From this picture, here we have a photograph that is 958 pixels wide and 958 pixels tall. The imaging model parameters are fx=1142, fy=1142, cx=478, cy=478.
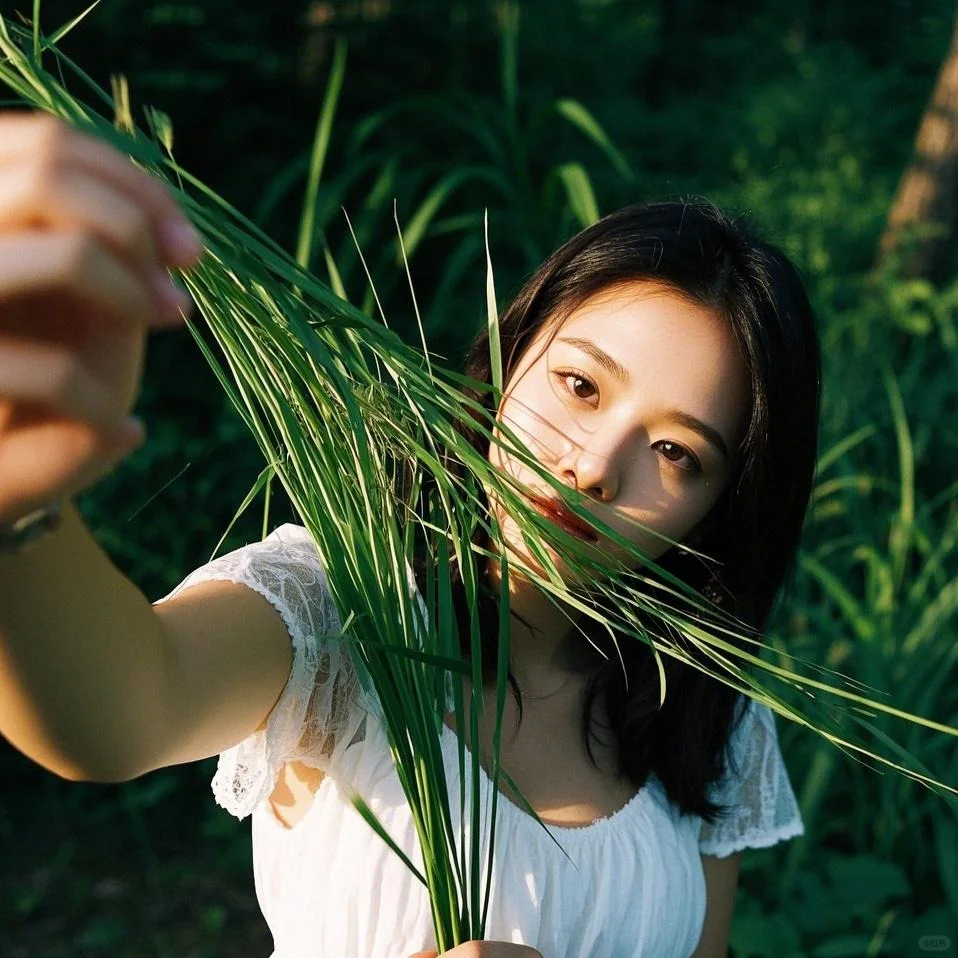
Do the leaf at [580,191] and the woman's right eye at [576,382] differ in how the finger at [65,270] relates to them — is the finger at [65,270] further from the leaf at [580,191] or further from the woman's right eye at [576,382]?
the leaf at [580,191]

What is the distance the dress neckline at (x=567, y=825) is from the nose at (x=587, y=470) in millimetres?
289

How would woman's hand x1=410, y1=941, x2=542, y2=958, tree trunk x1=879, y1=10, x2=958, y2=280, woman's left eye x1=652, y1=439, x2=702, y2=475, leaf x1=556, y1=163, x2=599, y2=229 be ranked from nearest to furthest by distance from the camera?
woman's hand x1=410, y1=941, x2=542, y2=958, woman's left eye x1=652, y1=439, x2=702, y2=475, leaf x1=556, y1=163, x2=599, y2=229, tree trunk x1=879, y1=10, x2=958, y2=280

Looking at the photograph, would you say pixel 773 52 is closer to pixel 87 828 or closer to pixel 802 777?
pixel 802 777

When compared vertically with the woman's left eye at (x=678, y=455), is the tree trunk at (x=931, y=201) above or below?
below

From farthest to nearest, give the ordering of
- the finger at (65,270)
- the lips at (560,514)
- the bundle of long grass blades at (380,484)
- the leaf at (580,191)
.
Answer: the leaf at (580,191) < the lips at (560,514) < the bundle of long grass blades at (380,484) < the finger at (65,270)

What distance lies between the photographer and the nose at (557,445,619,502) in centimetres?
120

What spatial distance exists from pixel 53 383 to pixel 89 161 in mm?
94

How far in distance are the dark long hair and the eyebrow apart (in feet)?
0.33

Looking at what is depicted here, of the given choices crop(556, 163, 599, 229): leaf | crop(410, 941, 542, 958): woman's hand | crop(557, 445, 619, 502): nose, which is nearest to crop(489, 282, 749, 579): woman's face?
crop(557, 445, 619, 502): nose

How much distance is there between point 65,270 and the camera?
18.1 inches

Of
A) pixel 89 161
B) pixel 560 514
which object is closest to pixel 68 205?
pixel 89 161

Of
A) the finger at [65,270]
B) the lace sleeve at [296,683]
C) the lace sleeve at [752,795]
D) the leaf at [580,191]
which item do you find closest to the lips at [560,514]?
the lace sleeve at [296,683]

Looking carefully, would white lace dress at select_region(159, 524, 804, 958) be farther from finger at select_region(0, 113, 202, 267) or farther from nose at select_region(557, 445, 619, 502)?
finger at select_region(0, 113, 202, 267)

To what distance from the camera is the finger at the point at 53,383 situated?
0.48 meters
